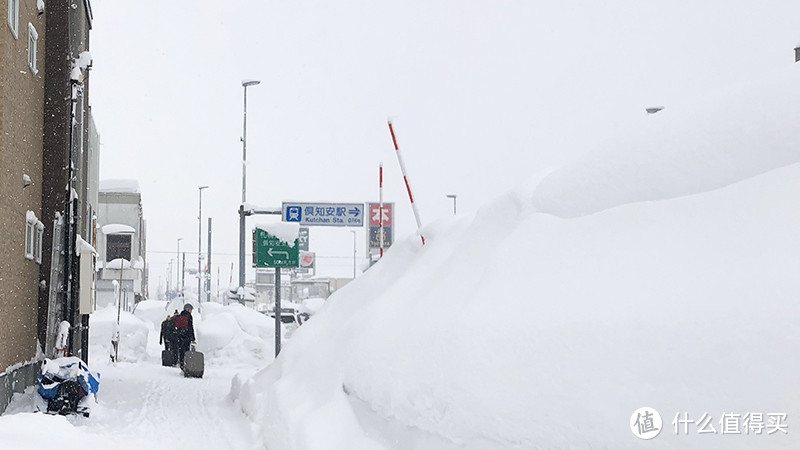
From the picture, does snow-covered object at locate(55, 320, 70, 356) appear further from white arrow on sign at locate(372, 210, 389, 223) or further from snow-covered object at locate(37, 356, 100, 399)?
white arrow on sign at locate(372, 210, 389, 223)

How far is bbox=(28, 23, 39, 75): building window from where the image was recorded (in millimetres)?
14992

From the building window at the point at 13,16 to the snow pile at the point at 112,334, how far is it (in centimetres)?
1263

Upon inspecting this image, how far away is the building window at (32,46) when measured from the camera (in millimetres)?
14992

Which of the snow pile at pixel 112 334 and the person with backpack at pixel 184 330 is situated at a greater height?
the person with backpack at pixel 184 330

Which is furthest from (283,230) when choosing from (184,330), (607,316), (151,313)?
(151,313)

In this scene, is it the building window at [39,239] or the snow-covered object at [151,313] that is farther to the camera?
the snow-covered object at [151,313]

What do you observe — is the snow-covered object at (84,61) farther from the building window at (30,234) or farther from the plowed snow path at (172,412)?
the plowed snow path at (172,412)

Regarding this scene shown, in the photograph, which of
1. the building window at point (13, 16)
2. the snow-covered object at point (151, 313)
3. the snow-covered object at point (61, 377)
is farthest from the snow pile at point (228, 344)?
the snow-covered object at point (151, 313)

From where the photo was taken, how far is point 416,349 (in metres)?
6.27

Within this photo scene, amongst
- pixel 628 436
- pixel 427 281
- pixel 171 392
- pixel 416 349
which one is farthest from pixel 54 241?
pixel 628 436

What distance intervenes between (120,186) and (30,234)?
52.5 meters

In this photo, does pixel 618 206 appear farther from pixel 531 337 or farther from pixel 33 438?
pixel 33 438

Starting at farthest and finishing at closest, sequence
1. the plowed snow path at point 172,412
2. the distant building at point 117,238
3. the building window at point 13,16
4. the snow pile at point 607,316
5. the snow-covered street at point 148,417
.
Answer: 1. the distant building at point 117,238
2. the building window at point 13,16
3. the plowed snow path at point 172,412
4. the snow-covered street at point 148,417
5. the snow pile at point 607,316

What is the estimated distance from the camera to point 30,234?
1527cm
